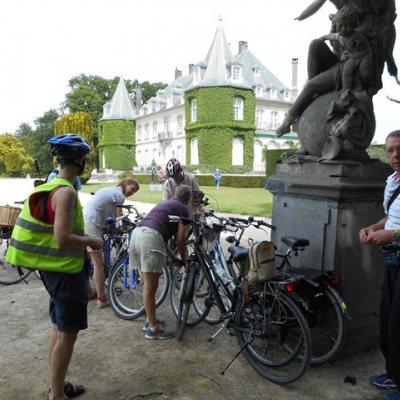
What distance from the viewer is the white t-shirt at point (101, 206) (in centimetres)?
500

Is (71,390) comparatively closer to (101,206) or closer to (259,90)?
(101,206)

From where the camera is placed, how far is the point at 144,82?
68438 millimetres

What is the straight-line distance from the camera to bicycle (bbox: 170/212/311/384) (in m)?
3.07

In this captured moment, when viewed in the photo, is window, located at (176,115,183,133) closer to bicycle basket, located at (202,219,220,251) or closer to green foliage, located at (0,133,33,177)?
green foliage, located at (0,133,33,177)

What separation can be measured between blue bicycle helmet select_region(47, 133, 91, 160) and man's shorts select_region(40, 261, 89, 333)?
2.59ft

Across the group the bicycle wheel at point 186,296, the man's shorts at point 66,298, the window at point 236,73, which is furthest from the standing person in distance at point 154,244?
the window at point 236,73

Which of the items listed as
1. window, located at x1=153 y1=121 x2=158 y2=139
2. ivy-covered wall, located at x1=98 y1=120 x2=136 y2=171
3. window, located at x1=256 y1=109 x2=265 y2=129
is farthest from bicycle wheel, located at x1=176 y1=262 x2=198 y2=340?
ivy-covered wall, located at x1=98 y1=120 x2=136 y2=171

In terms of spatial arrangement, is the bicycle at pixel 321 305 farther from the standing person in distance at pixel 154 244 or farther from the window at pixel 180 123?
the window at pixel 180 123

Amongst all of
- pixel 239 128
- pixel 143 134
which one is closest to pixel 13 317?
pixel 239 128

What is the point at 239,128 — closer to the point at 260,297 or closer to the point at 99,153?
the point at 99,153

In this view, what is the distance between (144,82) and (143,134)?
14937 mm

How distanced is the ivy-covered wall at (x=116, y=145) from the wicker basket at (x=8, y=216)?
5063 cm

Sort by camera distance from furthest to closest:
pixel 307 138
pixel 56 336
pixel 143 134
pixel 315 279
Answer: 1. pixel 143 134
2. pixel 307 138
3. pixel 315 279
4. pixel 56 336

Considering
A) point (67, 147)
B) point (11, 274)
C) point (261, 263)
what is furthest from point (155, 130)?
point (67, 147)
